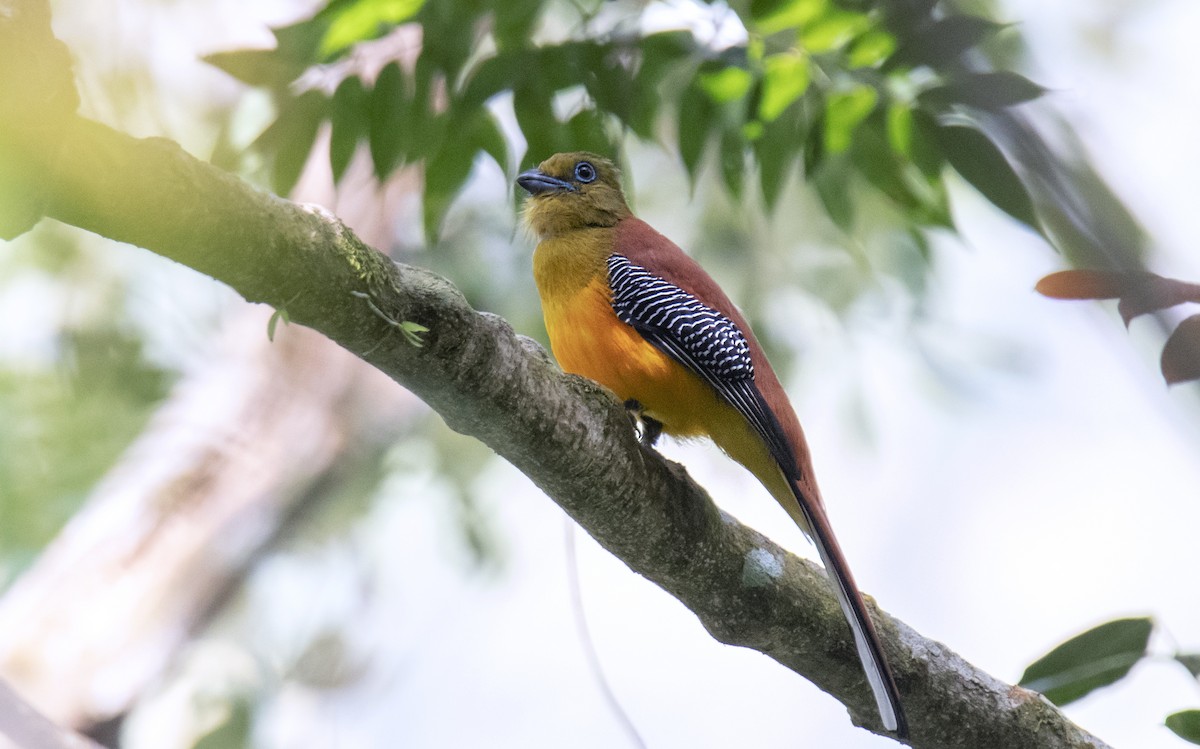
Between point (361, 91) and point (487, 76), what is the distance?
0.43 metres

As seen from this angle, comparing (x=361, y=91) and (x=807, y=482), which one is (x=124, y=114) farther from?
(x=807, y=482)

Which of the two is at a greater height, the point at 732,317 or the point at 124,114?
the point at 732,317

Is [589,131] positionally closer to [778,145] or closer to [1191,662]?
[778,145]

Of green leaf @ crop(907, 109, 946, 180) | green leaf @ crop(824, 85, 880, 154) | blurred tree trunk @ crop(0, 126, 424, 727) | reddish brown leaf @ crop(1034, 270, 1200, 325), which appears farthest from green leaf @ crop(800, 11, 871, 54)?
blurred tree trunk @ crop(0, 126, 424, 727)

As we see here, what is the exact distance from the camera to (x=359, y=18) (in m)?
3.30

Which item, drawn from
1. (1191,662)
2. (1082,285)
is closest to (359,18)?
(1082,285)

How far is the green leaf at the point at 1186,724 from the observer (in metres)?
2.40

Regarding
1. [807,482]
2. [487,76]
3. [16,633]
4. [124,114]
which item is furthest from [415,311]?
[16,633]

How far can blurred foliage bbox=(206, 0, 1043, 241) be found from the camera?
Answer: 3.42 m

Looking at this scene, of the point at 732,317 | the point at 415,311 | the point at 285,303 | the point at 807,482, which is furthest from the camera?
the point at 732,317

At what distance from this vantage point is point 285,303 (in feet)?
7.13

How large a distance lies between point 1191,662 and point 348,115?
113 inches

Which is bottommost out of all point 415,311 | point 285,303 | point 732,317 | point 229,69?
point 285,303

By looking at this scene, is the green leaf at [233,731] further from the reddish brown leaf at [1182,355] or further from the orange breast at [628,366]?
the reddish brown leaf at [1182,355]
